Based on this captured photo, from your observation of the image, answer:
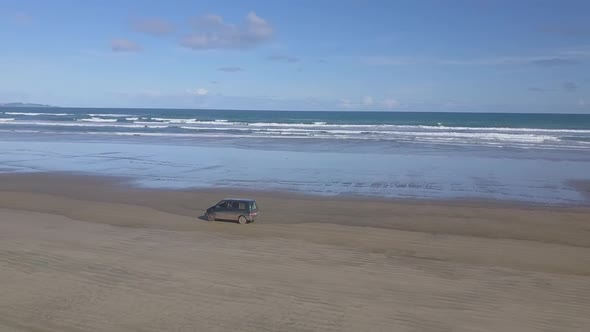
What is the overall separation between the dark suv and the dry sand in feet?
1.49

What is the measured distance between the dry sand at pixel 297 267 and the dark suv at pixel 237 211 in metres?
0.45

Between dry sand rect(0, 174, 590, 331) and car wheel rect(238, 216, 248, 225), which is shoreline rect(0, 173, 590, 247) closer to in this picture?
dry sand rect(0, 174, 590, 331)

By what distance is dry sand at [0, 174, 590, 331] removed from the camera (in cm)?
1060

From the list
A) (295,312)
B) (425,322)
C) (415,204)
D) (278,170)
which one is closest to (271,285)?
(295,312)

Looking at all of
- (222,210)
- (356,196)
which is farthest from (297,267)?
(356,196)

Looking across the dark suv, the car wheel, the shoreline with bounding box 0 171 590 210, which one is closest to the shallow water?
the shoreline with bounding box 0 171 590 210

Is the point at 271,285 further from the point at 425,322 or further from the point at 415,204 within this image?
the point at 415,204

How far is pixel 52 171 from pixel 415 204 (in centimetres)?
2148

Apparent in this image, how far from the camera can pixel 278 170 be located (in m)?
33.3

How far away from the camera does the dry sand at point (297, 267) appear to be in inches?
417

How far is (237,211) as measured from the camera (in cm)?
1964

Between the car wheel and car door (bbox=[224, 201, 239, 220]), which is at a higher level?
car door (bbox=[224, 201, 239, 220])

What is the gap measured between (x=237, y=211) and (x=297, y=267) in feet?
19.5

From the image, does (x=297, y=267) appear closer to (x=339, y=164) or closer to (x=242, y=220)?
(x=242, y=220)
